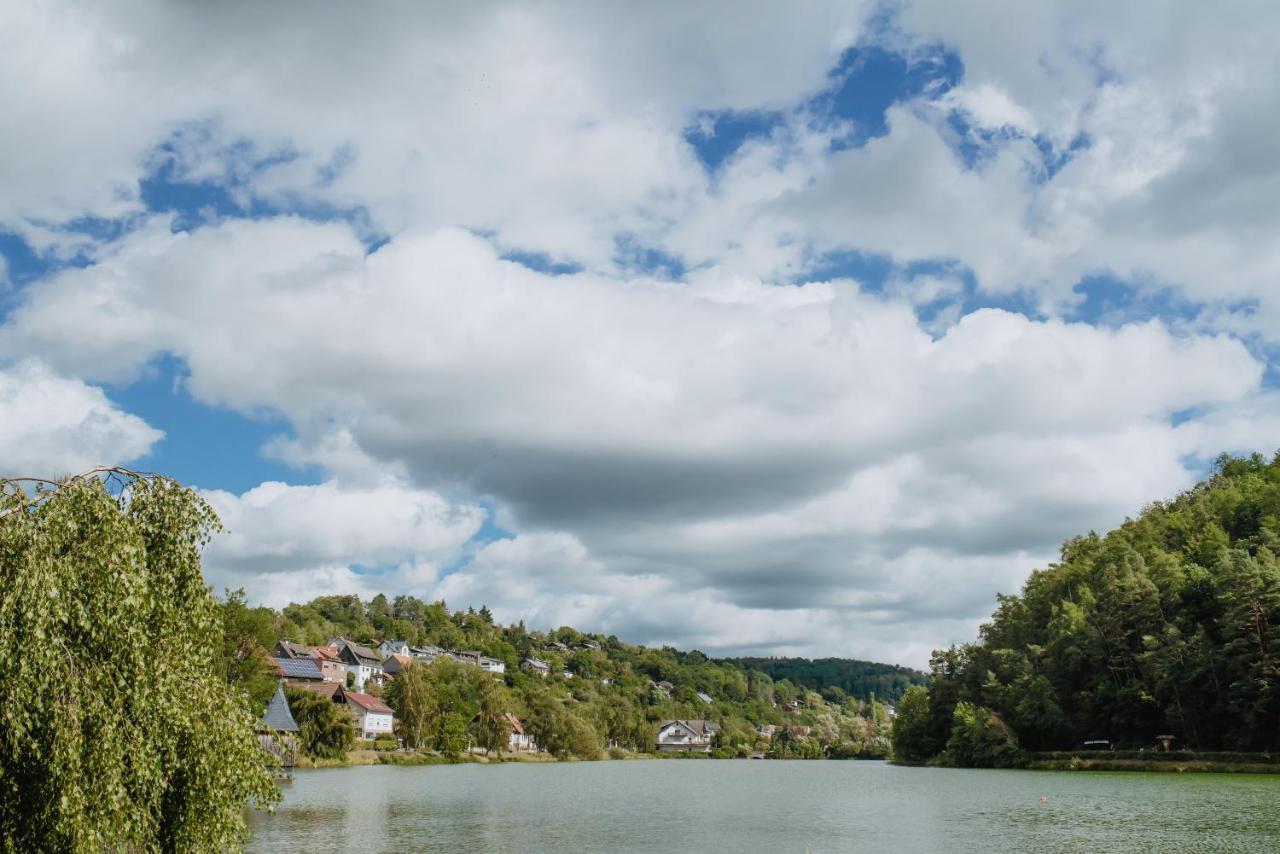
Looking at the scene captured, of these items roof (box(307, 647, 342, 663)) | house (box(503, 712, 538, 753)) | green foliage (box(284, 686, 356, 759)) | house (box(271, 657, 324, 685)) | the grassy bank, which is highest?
roof (box(307, 647, 342, 663))

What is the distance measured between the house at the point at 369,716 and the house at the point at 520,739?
20687 mm

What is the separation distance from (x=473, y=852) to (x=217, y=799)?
20.3 m

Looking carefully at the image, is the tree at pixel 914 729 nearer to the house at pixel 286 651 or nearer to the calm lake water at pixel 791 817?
the calm lake water at pixel 791 817

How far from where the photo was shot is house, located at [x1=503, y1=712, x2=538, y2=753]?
462 ft

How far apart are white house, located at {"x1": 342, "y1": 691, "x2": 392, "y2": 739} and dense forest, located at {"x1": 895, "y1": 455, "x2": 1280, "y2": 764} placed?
6855cm

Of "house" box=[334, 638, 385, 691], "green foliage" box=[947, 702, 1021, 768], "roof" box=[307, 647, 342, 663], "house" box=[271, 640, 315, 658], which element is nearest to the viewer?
"green foliage" box=[947, 702, 1021, 768]

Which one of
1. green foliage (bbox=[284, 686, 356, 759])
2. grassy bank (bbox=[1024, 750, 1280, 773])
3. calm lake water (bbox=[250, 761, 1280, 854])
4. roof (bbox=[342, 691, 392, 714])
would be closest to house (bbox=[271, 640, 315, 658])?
roof (bbox=[342, 691, 392, 714])

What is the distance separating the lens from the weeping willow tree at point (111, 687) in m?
11.6

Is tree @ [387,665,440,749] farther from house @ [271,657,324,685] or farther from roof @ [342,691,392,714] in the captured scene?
house @ [271,657,324,685]

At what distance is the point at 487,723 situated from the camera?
12588cm

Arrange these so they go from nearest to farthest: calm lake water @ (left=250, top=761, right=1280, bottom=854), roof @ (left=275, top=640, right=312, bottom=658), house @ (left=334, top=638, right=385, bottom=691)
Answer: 1. calm lake water @ (left=250, top=761, right=1280, bottom=854)
2. roof @ (left=275, top=640, right=312, bottom=658)
3. house @ (left=334, top=638, right=385, bottom=691)

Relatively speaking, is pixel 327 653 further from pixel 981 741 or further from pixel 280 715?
pixel 981 741

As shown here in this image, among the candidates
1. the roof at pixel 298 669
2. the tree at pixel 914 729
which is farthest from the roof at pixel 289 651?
the tree at pixel 914 729

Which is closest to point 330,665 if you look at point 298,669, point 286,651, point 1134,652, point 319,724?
point 286,651
